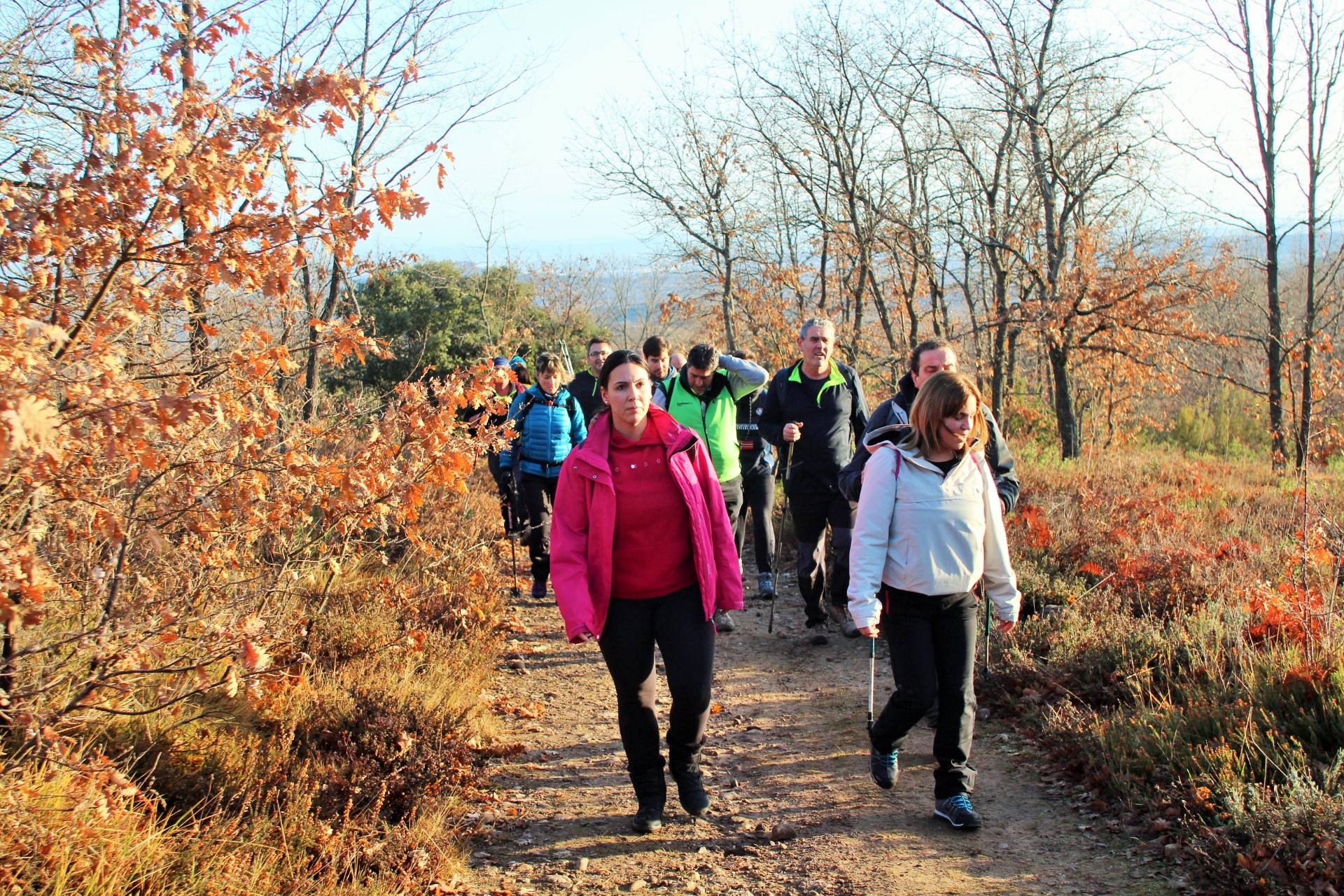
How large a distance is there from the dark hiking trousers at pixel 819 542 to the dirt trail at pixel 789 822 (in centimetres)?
104

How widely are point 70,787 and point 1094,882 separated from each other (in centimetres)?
390

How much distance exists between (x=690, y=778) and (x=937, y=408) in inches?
79.3

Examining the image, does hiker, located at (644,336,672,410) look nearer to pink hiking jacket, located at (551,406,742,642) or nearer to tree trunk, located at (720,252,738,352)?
pink hiking jacket, located at (551,406,742,642)

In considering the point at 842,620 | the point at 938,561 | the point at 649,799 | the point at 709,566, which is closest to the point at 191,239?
the point at 709,566

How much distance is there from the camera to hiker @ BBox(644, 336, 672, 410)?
7547 mm

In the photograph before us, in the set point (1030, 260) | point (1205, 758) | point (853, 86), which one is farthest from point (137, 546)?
point (1030, 260)

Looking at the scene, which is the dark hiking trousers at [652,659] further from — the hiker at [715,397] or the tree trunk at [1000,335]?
the tree trunk at [1000,335]

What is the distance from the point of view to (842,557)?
280 inches

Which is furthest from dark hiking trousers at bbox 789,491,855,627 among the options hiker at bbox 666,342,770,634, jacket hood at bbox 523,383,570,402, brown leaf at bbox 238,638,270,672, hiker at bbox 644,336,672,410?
brown leaf at bbox 238,638,270,672

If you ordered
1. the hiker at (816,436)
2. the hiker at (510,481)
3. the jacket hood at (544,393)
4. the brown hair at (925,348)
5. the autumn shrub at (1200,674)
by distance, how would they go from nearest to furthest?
the autumn shrub at (1200,674)
the brown hair at (925,348)
the hiker at (816,436)
the jacket hood at (544,393)
the hiker at (510,481)

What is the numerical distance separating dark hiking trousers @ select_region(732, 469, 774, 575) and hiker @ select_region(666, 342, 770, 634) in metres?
0.63

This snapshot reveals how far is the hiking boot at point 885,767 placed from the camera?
4.64 meters

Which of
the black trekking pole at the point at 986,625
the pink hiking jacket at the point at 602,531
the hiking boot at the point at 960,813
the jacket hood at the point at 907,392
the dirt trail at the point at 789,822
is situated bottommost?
the dirt trail at the point at 789,822

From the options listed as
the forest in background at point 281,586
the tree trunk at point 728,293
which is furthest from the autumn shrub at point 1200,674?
the tree trunk at point 728,293
